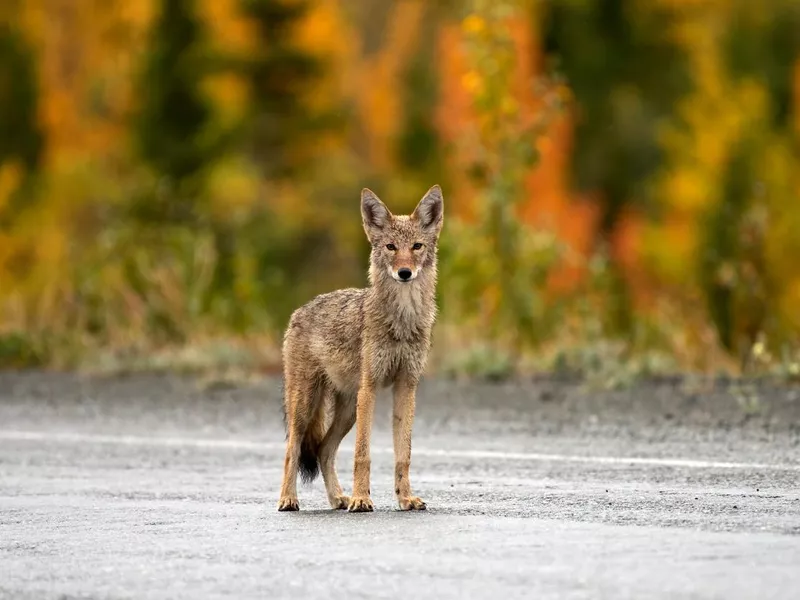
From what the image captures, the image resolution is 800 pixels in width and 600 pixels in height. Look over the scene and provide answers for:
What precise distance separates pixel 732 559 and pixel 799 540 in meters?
0.63

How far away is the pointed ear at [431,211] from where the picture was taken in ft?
36.1

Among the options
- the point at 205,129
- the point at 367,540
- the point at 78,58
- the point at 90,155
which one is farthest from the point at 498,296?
the point at 78,58

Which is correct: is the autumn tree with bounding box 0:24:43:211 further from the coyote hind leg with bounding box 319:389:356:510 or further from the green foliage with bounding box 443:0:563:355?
the coyote hind leg with bounding box 319:389:356:510

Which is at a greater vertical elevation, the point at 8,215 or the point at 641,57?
the point at 641,57

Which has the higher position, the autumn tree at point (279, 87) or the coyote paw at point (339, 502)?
the autumn tree at point (279, 87)

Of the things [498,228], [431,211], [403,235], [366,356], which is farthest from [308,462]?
[498,228]

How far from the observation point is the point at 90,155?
64375 mm

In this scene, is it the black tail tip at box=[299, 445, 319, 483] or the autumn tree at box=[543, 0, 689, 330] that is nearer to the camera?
the black tail tip at box=[299, 445, 319, 483]

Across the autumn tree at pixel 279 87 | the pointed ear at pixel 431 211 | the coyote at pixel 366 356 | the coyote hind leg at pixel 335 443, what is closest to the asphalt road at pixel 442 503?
the coyote hind leg at pixel 335 443

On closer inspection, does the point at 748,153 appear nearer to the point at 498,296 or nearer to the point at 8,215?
the point at 8,215

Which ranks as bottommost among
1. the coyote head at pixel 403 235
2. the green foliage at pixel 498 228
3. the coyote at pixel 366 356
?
the coyote at pixel 366 356

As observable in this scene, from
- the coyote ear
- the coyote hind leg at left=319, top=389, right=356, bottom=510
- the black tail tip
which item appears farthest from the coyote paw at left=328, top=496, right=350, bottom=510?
the coyote ear

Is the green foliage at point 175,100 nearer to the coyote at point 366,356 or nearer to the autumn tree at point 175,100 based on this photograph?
the autumn tree at point 175,100

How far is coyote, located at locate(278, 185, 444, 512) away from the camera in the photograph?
10664 mm
